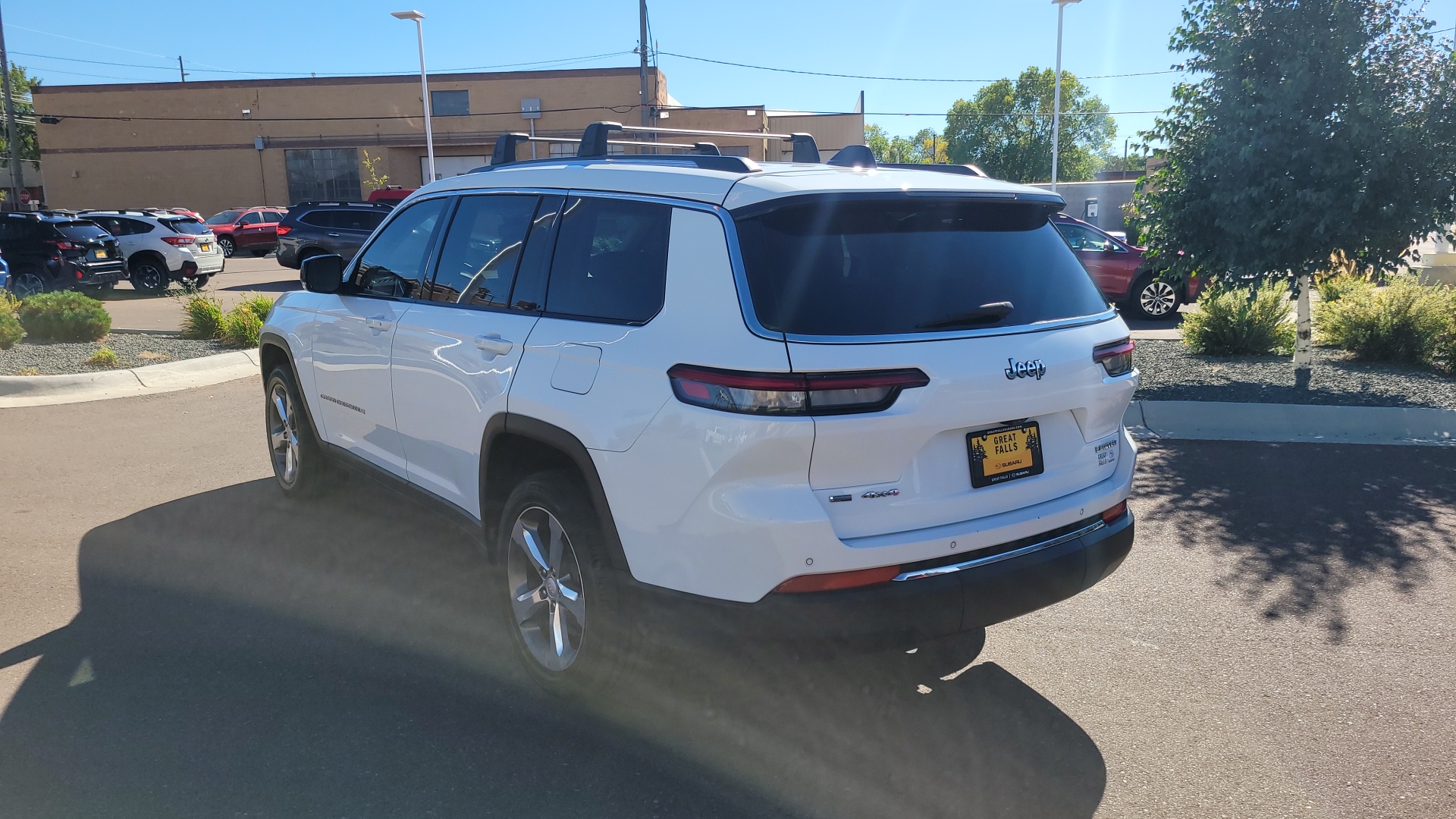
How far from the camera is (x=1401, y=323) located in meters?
10.3

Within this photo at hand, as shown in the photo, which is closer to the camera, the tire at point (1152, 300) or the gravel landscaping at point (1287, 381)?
the gravel landscaping at point (1287, 381)

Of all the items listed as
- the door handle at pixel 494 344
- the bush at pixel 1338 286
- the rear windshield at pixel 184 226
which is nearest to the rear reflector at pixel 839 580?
the door handle at pixel 494 344

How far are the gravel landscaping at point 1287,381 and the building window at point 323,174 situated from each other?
45.3m

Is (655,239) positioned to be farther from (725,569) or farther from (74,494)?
(74,494)

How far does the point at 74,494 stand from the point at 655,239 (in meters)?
5.07

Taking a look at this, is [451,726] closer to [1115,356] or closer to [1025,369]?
[1025,369]

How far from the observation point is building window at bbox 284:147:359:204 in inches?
1933

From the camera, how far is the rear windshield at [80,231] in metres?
18.2

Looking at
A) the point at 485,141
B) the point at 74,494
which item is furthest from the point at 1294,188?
the point at 485,141

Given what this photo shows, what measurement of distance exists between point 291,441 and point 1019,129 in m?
88.6

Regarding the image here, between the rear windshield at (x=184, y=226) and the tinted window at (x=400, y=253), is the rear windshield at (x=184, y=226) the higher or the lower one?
the higher one

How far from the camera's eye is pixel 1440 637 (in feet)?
14.1

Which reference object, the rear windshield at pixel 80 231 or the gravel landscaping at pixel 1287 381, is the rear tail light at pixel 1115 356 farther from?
the rear windshield at pixel 80 231

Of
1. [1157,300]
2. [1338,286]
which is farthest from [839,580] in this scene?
[1157,300]
